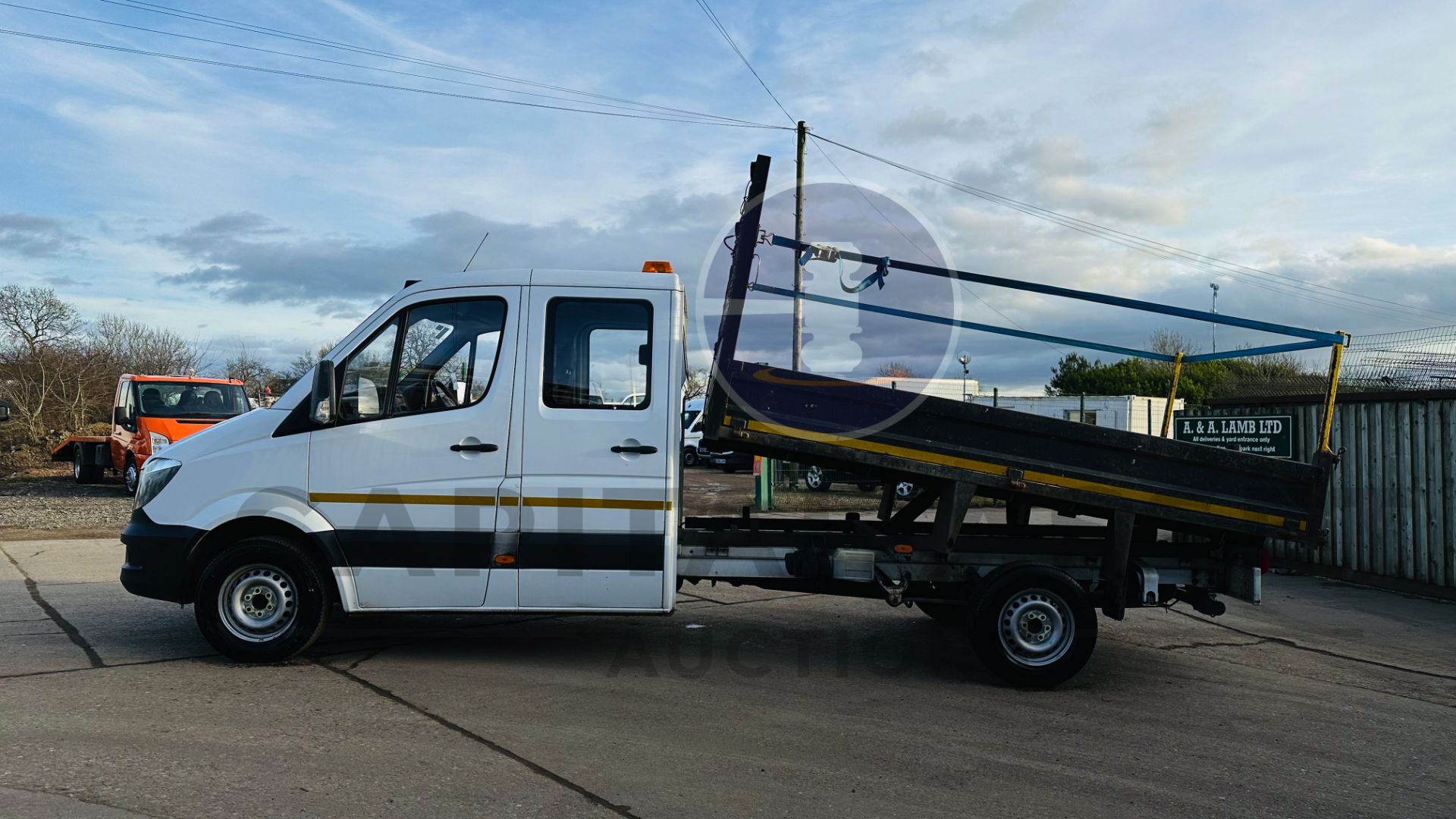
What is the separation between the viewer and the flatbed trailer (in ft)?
20.5

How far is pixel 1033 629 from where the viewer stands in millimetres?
6586

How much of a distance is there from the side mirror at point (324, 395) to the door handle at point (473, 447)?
0.79 metres

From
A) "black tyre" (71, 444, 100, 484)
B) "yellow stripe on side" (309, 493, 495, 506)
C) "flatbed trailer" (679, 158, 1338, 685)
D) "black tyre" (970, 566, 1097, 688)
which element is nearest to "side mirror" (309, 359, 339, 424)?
"yellow stripe on side" (309, 493, 495, 506)

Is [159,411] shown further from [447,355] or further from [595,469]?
[595,469]

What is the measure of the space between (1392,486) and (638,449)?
913cm

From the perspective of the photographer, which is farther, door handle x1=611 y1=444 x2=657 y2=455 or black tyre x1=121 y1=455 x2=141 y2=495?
black tyre x1=121 y1=455 x2=141 y2=495

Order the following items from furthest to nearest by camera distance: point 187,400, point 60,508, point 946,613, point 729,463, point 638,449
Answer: point 729,463, point 187,400, point 60,508, point 946,613, point 638,449

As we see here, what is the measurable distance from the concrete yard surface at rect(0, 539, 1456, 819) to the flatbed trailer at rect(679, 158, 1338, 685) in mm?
571

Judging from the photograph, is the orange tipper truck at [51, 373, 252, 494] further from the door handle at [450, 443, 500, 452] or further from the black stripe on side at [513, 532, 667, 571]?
the black stripe on side at [513, 532, 667, 571]

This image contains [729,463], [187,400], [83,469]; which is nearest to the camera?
[187,400]

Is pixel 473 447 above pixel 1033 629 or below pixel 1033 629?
above

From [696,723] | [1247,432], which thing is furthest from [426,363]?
[1247,432]

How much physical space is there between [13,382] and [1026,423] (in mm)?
29832

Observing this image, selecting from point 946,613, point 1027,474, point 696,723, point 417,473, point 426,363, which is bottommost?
point 696,723
